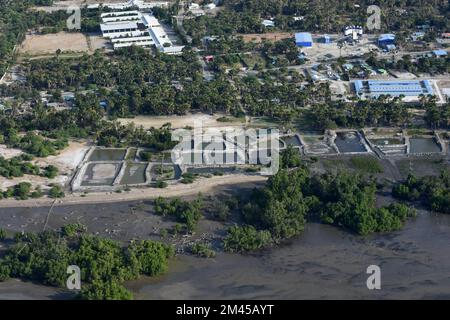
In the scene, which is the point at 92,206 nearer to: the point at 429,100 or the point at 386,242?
the point at 386,242

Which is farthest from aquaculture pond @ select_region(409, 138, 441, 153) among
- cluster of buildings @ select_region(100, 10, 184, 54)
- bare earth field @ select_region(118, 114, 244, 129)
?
cluster of buildings @ select_region(100, 10, 184, 54)

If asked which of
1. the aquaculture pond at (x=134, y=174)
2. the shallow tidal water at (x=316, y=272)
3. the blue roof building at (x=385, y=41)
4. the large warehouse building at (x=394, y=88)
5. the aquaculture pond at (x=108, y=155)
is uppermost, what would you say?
the blue roof building at (x=385, y=41)

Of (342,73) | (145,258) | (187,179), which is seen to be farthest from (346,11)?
(145,258)

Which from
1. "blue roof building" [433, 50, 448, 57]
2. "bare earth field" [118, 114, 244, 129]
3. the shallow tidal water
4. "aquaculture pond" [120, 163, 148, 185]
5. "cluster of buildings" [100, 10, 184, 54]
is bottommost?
the shallow tidal water

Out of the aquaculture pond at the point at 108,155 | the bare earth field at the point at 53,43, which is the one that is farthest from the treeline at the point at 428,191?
the bare earth field at the point at 53,43

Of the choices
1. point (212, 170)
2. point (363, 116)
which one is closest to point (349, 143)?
point (363, 116)

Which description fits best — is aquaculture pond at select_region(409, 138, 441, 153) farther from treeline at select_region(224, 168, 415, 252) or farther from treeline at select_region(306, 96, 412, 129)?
treeline at select_region(224, 168, 415, 252)

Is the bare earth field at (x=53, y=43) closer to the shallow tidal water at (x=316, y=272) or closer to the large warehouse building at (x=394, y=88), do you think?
the large warehouse building at (x=394, y=88)

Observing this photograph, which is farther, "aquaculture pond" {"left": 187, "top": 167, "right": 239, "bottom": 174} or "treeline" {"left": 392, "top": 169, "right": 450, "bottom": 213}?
"aquaculture pond" {"left": 187, "top": 167, "right": 239, "bottom": 174}
